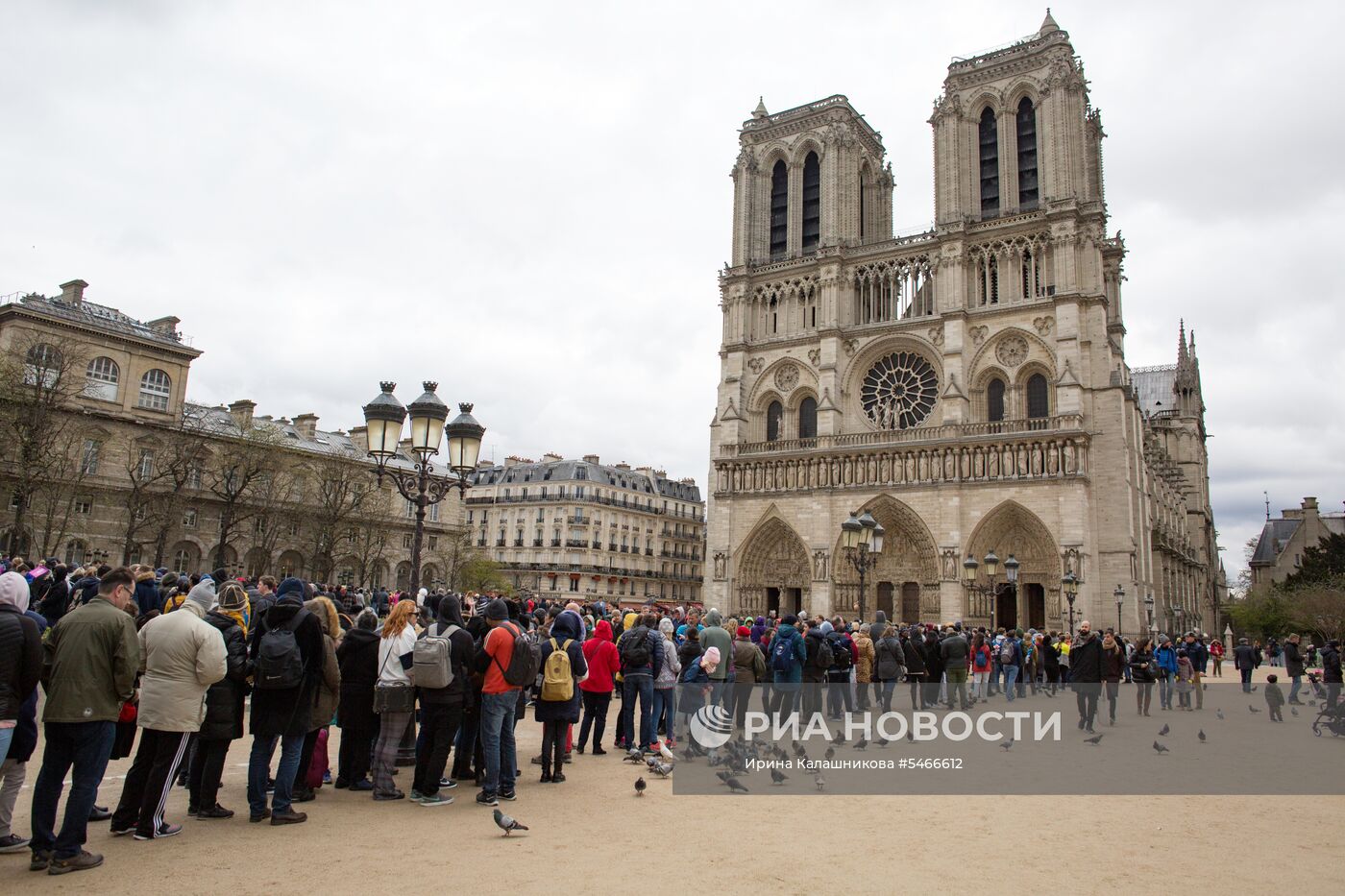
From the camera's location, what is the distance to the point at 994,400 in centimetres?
3566

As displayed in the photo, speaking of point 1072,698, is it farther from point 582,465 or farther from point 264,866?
point 582,465

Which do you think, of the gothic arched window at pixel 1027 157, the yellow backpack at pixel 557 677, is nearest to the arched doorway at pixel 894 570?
the gothic arched window at pixel 1027 157

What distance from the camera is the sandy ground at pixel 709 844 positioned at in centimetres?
509

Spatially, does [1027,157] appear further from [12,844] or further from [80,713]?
[12,844]

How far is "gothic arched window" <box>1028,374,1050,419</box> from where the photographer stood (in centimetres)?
3419

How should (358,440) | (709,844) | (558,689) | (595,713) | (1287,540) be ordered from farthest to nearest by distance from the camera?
1. (1287,540)
2. (358,440)
3. (595,713)
4. (558,689)
5. (709,844)

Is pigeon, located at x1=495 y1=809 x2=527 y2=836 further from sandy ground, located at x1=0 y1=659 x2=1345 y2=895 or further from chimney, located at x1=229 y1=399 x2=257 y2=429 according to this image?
chimney, located at x1=229 y1=399 x2=257 y2=429

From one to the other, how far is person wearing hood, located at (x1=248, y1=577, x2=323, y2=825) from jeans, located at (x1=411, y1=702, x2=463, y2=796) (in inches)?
35.5

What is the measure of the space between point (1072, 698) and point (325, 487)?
1133 inches

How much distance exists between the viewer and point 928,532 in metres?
34.3

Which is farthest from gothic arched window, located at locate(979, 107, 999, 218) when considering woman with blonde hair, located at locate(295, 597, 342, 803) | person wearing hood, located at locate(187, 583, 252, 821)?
person wearing hood, located at locate(187, 583, 252, 821)

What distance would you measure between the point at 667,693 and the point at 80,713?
5.91 meters

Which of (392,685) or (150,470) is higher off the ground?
(150,470)

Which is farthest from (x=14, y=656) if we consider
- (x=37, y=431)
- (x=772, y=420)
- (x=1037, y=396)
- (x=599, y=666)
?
(x=772, y=420)
